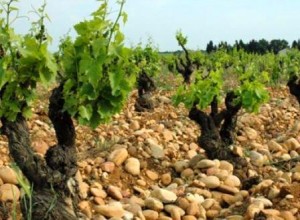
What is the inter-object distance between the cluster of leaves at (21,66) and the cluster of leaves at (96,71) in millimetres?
246

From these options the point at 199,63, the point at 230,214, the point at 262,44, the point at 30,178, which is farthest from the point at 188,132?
the point at 262,44

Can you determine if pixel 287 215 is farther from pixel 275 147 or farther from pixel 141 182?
pixel 275 147

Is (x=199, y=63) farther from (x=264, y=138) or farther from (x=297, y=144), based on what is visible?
(x=297, y=144)

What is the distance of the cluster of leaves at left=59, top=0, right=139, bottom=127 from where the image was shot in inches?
185

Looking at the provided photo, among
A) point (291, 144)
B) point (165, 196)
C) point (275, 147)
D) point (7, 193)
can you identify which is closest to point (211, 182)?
point (165, 196)

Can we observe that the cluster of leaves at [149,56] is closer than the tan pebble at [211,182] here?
No

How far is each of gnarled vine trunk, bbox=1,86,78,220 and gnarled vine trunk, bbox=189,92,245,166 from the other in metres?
3.22

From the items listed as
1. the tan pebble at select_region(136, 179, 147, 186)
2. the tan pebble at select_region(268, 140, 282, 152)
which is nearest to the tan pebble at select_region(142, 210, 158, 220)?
the tan pebble at select_region(136, 179, 147, 186)

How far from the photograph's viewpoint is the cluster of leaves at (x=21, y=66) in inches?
181

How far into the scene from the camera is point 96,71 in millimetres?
4652

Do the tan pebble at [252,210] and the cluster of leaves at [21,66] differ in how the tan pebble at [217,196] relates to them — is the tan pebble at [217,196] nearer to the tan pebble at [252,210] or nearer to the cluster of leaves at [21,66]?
the tan pebble at [252,210]

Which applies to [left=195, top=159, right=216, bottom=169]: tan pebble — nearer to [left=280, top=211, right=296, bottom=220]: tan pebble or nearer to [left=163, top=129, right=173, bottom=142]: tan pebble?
[left=163, top=129, right=173, bottom=142]: tan pebble

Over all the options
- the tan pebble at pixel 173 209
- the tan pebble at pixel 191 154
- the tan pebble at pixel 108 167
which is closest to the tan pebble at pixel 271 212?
the tan pebble at pixel 173 209

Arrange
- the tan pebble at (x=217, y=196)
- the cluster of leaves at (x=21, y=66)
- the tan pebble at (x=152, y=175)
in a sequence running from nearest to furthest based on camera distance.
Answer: the cluster of leaves at (x=21, y=66) < the tan pebble at (x=217, y=196) < the tan pebble at (x=152, y=175)
